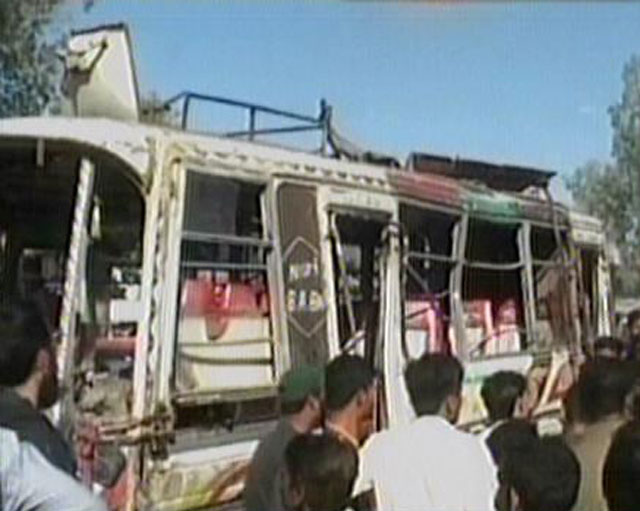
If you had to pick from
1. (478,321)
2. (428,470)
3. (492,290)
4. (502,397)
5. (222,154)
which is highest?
(222,154)

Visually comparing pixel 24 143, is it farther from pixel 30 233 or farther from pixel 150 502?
pixel 150 502

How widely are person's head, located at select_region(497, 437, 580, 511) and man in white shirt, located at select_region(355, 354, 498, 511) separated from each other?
16cm

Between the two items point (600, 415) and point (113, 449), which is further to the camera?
point (113, 449)

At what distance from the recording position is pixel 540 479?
183 centimetres

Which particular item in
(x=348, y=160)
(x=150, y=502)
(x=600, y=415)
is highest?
(x=348, y=160)

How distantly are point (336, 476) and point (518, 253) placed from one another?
231 centimetres

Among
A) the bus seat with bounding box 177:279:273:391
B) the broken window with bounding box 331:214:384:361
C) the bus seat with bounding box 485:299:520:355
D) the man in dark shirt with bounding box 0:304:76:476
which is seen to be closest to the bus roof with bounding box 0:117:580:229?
the broken window with bounding box 331:214:384:361

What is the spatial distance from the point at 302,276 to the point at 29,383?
120cm

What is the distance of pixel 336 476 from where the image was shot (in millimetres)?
1948

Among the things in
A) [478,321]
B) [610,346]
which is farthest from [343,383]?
[478,321]

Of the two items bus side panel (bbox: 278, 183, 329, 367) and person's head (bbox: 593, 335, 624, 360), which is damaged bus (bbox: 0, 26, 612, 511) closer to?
bus side panel (bbox: 278, 183, 329, 367)

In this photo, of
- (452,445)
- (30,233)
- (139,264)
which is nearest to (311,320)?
(139,264)

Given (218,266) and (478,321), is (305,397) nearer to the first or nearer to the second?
(218,266)

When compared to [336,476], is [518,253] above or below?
above
